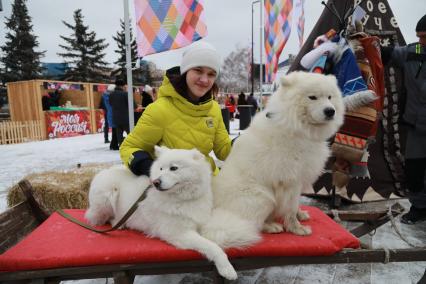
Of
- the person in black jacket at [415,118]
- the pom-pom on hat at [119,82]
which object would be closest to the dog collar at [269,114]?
the person in black jacket at [415,118]

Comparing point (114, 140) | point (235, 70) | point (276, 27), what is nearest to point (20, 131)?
point (114, 140)

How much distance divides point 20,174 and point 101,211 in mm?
4920

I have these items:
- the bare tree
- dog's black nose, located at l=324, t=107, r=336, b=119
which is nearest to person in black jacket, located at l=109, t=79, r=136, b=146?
dog's black nose, located at l=324, t=107, r=336, b=119

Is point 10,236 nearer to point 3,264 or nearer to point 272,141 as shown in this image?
point 3,264

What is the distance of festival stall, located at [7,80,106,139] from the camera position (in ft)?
39.9

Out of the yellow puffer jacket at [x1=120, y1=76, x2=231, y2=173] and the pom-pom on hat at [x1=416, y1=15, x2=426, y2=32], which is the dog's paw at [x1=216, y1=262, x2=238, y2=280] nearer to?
the yellow puffer jacket at [x1=120, y1=76, x2=231, y2=173]

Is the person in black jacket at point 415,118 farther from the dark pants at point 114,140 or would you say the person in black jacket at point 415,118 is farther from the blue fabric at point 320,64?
the dark pants at point 114,140

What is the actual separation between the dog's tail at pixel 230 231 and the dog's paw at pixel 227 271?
0.15 meters

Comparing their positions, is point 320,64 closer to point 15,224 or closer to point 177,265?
point 177,265

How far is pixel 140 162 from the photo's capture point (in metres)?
2.16

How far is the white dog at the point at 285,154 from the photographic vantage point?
81.2 inches

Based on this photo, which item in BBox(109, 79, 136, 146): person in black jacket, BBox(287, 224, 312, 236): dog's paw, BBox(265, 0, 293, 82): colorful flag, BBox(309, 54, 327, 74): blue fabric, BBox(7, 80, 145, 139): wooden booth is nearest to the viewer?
BBox(287, 224, 312, 236): dog's paw

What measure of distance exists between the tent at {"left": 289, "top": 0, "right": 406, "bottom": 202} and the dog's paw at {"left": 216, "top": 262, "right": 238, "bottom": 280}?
10.3 feet

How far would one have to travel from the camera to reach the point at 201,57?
7.33ft
